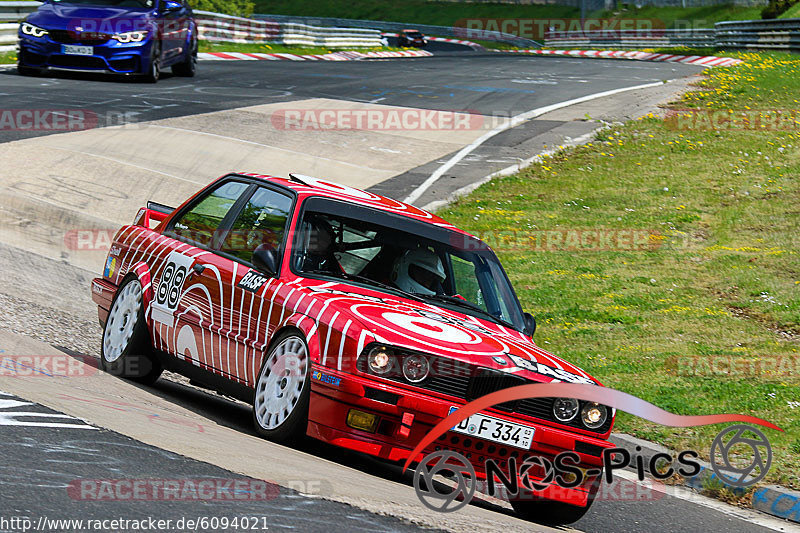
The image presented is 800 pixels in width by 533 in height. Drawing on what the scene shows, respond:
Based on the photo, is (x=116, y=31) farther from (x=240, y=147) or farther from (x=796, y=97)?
(x=796, y=97)

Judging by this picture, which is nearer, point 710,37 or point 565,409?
point 565,409

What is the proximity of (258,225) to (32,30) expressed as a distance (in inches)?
579

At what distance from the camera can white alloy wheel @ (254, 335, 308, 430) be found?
5.66 m

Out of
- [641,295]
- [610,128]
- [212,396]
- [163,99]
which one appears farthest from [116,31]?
[212,396]

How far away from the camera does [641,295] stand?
11891 millimetres

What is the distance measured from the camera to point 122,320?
7473 millimetres

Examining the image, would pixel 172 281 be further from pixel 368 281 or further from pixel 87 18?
pixel 87 18

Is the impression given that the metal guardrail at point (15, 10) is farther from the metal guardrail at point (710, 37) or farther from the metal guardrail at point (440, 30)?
the metal guardrail at point (440, 30)

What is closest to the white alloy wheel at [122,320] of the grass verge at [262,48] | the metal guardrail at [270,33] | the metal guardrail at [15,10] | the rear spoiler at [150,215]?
the rear spoiler at [150,215]

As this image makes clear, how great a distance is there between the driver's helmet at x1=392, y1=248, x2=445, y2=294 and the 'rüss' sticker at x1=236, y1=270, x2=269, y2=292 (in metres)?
0.84

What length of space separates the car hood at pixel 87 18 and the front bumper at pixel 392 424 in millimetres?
15578

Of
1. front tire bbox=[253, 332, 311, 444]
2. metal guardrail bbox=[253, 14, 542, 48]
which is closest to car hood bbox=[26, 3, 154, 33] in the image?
front tire bbox=[253, 332, 311, 444]

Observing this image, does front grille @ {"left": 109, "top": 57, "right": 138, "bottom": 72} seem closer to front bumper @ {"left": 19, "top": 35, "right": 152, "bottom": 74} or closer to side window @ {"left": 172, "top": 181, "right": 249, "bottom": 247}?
front bumper @ {"left": 19, "top": 35, "right": 152, "bottom": 74}

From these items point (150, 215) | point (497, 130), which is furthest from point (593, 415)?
point (497, 130)
